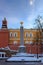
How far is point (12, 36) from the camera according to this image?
26.3 meters

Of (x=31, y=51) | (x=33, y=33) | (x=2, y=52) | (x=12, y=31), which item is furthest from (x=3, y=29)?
(x=2, y=52)

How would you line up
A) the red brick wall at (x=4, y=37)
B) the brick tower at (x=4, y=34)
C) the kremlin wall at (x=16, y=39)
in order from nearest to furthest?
the kremlin wall at (x=16, y=39) < the red brick wall at (x=4, y=37) < the brick tower at (x=4, y=34)

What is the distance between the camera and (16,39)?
85.3 ft

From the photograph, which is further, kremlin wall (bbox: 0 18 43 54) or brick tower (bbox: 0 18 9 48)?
brick tower (bbox: 0 18 9 48)

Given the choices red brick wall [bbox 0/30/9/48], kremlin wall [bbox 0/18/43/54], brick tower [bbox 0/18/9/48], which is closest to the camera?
kremlin wall [bbox 0/18/43/54]

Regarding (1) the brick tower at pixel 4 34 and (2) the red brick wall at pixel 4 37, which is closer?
(2) the red brick wall at pixel 4 37

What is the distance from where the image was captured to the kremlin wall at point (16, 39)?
1986 cm

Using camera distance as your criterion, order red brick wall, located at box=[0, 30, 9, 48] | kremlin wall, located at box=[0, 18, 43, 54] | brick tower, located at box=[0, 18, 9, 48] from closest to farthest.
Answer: kremlin wall, located at box=[0, 18, 43, 54] → red brick wall, located at box=[0, 30, 9, 48] → brick tower, located at box=[0, 18, 9, 48]

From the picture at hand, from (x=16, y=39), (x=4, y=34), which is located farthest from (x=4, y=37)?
(x=16, y=39)

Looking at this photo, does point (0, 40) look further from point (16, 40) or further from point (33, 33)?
point (33, 33)

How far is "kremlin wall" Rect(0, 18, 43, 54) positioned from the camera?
19859 mm

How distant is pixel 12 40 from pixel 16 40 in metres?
0.51

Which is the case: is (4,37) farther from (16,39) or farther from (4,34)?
(16,39)

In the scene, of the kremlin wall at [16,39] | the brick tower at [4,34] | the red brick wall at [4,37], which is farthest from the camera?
the brick tower at [4,34]
